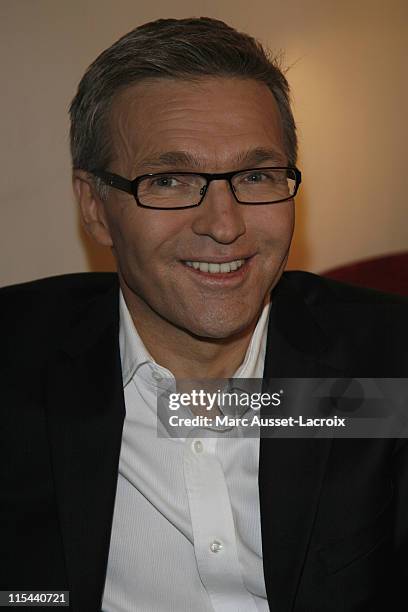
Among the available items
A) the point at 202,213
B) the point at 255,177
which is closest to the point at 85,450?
the point at 202,213

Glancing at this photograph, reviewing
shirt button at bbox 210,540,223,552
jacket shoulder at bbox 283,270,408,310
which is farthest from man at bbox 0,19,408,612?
jacket shoulder at bbox 283,270,408,310

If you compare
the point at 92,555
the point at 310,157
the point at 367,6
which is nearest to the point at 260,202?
the point at 92,555

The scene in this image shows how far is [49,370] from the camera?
166cm

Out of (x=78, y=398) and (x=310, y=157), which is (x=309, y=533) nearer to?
(x=78, y=398)

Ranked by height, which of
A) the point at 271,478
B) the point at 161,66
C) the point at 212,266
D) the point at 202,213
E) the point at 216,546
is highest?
the point at 161,66

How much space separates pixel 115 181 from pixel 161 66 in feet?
0.78

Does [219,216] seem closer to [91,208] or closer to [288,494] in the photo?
[91,208]

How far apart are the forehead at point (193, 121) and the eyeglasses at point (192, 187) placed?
3 cm

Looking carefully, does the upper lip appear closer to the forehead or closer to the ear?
the forehead

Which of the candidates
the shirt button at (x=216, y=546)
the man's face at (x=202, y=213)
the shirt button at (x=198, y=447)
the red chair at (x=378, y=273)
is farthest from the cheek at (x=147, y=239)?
the red chair at (x=378, y=273)

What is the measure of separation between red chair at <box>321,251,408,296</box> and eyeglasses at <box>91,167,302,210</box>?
3.22 feet

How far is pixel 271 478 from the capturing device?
5.06ft

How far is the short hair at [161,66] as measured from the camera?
5.09 feet

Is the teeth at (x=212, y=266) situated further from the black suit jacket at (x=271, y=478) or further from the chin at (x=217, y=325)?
the black suit jacket at (x=271, y=478)
